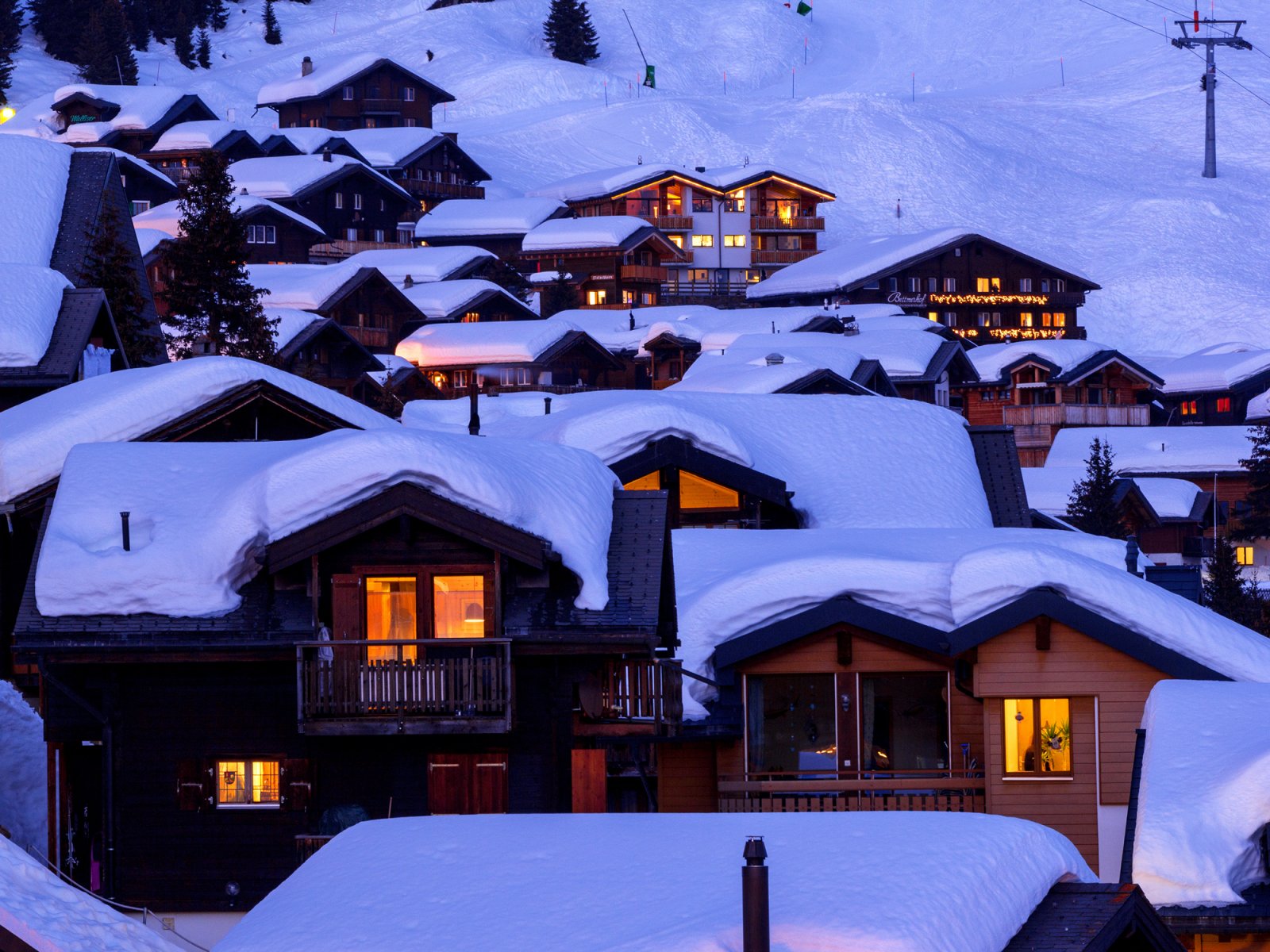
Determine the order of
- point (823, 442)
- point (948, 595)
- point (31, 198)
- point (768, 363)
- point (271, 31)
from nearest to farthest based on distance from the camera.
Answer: point (948, 595)
point (823, 442)
point (31, 198)
point (768, 363)
point (271, 31)

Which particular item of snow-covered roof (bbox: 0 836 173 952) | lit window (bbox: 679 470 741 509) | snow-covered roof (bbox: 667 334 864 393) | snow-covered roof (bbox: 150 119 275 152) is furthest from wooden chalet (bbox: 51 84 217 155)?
snow-covered roof (bbox: 0 836 173 952)

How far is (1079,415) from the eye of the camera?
8125 centimetres

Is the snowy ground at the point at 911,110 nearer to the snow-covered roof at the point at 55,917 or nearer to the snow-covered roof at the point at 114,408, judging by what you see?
the snow-covered roof at the point at 114,408

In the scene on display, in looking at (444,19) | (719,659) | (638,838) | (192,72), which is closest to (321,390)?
(719,659)

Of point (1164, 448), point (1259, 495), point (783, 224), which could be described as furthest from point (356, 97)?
point (1259, 495)

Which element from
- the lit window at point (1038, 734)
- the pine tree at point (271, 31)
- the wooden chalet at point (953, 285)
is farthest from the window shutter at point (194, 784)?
the pine tree at point (271, 31)

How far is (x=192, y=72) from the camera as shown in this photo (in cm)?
14212

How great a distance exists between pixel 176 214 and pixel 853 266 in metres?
29.8

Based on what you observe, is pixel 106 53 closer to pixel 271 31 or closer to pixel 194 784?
pixel 271 31

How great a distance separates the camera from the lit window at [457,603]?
20.0m

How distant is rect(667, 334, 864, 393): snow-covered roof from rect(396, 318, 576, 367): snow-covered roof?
7.85m

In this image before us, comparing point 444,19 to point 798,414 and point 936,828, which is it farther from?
point 936,828

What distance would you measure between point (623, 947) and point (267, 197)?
84518mm

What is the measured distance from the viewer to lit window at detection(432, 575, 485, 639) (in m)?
20.0
